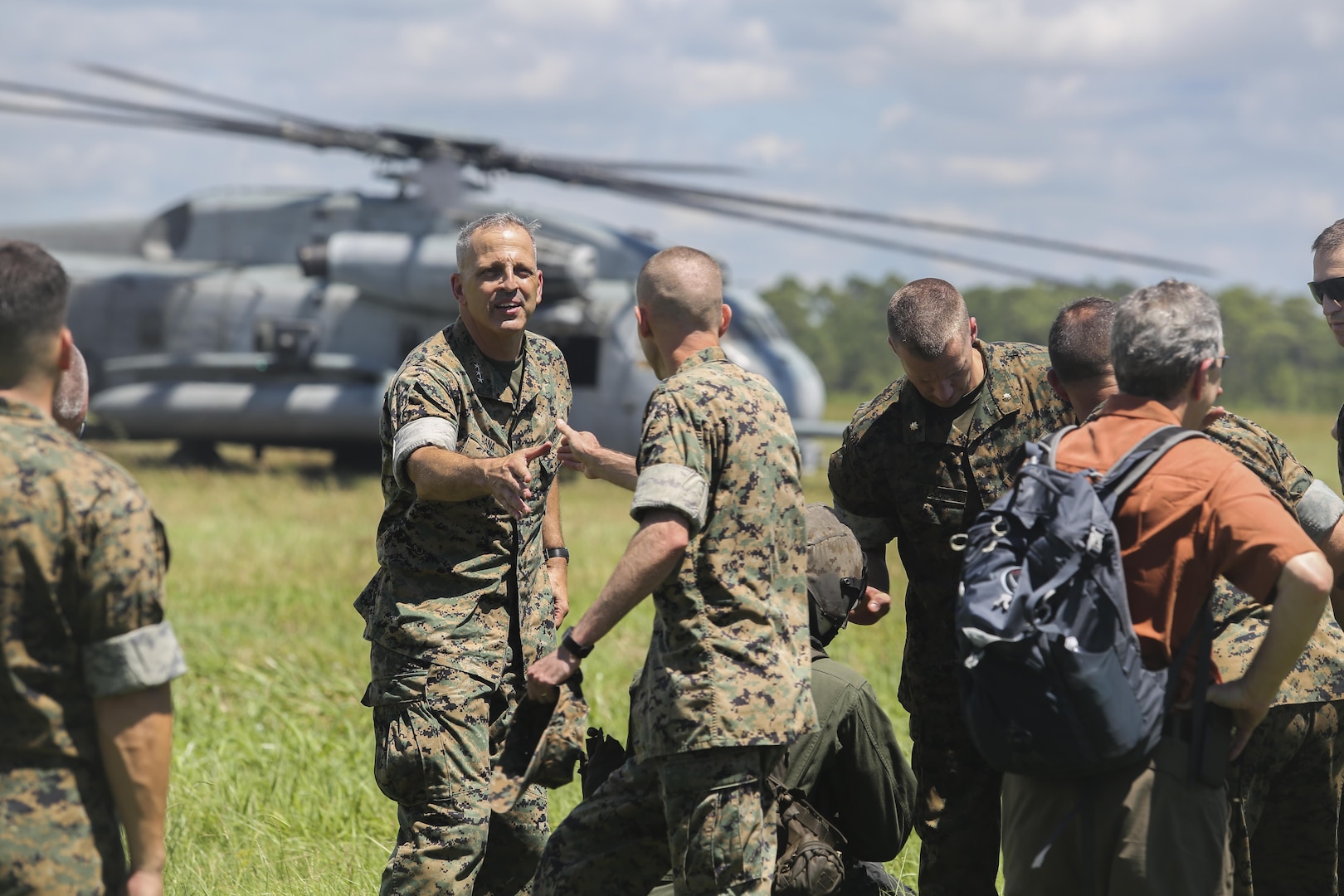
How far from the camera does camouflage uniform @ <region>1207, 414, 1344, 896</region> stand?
3186 millimetres

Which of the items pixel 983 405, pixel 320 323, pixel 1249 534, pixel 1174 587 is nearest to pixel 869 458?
pixel 983 405

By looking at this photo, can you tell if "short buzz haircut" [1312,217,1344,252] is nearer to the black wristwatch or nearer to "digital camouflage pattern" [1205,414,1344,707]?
"digital camouflage pattern" [1205,414,1344,707]

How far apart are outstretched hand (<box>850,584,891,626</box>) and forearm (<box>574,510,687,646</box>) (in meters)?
1.08

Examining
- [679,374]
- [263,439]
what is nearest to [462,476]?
[679,374]

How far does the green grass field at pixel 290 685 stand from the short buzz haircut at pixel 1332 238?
91.9 inches

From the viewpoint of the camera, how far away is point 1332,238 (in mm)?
3814

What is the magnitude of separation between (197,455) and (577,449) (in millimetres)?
15329

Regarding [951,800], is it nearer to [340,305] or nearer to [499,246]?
[499,246]

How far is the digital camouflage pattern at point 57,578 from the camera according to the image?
2.20 m

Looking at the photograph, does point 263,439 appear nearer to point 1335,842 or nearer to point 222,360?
point 222,360

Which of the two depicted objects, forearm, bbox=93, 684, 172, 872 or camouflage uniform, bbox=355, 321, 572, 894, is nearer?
forearm, bbox=93, 684, 172, 872

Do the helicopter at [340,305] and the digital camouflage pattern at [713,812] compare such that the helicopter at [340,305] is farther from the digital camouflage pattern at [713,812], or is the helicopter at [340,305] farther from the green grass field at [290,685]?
the digital camouflage pattern at [713,812]

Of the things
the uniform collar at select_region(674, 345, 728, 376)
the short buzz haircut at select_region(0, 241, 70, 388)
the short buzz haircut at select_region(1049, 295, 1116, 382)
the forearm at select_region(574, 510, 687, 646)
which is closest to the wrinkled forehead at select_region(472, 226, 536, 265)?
the uniform collar at select_region(674, 345, 728, 376)

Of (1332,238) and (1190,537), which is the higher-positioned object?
(1332,238)
